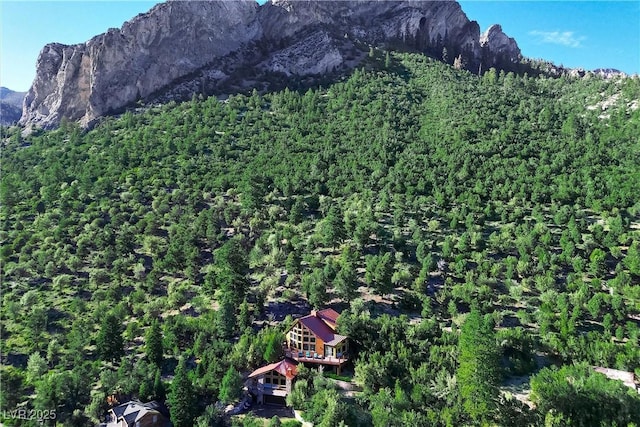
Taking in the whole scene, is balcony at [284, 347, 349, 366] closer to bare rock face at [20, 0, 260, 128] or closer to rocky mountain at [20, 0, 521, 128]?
rocky mountain at [20, 0, 521, 128]

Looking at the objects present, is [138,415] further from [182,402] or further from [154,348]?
[154,348]

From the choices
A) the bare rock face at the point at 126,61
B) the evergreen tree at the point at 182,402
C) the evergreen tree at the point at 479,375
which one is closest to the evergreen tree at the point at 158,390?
the evergreen tree at the point at 182,402

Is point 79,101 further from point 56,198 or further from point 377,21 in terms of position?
point 377,21

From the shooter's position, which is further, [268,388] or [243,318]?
[243,318]

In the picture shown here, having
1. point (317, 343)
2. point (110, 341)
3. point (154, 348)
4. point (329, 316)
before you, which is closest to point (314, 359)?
point (317, 343)

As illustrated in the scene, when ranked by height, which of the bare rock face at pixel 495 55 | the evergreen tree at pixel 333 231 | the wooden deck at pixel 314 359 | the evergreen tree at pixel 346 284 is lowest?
the wooden deck at pixel 314 359

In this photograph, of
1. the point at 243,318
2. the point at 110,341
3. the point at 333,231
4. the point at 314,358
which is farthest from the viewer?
the point at 333,231

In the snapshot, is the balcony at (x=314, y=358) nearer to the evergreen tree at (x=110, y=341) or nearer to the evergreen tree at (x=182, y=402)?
the evergreen tree at (x=182, y=402)
